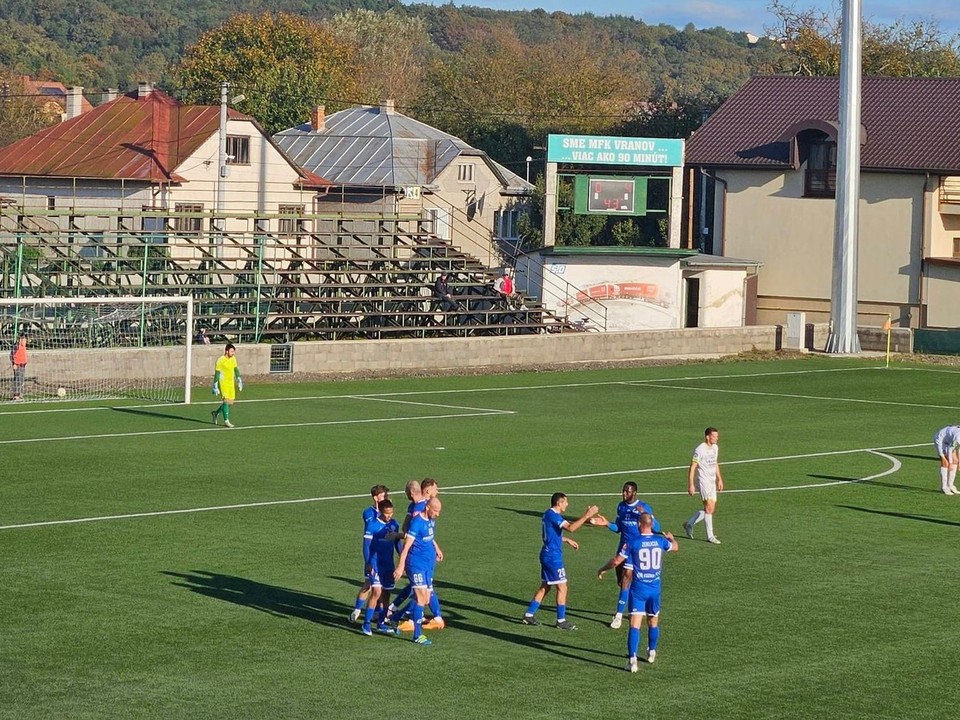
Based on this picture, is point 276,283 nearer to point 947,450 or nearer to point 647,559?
point 947,450

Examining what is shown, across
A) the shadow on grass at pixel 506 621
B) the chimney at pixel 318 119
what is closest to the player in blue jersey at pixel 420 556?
the shadow on grass at pixel 506 621

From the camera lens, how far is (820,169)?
64250 millimetres

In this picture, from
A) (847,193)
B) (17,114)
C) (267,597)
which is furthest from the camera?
(17,114)

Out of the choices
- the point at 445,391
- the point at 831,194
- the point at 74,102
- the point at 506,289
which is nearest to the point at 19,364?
the point at 445,391

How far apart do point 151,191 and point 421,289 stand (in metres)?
17.9

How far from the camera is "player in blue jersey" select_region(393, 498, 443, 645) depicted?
1512cm

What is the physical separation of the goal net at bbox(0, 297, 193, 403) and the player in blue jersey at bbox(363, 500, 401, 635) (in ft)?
69.0

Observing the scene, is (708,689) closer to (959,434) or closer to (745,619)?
(745,619)

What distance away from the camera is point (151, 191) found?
6619cm

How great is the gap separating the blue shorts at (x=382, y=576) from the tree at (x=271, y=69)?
9266 cm

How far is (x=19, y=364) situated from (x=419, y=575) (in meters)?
22.3

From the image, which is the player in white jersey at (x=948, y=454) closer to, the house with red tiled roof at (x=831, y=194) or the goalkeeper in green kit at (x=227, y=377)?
the goalkeeper in green kit at (x=227, y=377)

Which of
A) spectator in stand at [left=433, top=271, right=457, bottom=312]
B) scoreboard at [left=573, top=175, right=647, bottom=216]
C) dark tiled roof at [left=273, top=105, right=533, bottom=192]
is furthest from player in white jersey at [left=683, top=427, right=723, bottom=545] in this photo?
dark tiled roof at [left=273, top=105, right=533, bottom=192]

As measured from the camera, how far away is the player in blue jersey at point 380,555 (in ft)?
50.5
